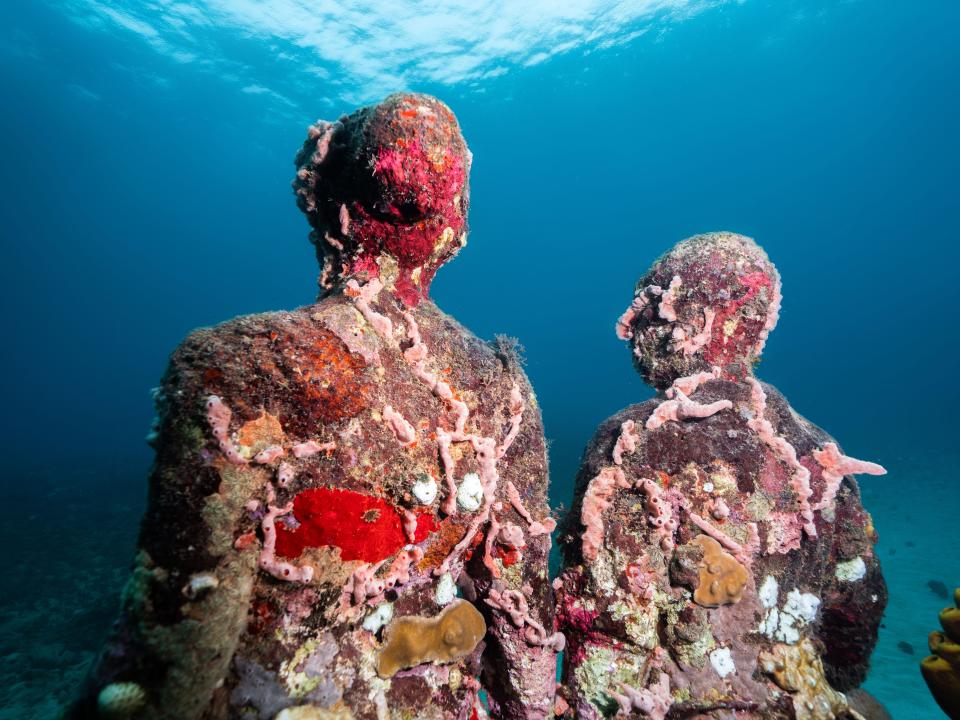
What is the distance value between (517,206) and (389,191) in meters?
134

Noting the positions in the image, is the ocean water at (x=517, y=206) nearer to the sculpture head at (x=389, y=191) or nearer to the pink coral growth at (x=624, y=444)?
the pink coral growth at (x=624, y=444)

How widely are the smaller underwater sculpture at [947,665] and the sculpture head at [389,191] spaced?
438 centimetres

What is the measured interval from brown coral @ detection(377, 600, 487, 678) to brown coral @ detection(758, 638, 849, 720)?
2145mm

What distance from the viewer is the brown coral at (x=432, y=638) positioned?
2510 millimetres

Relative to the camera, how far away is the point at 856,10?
185 feet

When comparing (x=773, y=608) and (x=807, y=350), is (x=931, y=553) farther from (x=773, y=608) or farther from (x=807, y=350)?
(x=807, y=350)

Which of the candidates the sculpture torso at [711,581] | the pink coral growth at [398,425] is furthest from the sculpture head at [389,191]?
the sculpture torso at [711,581]

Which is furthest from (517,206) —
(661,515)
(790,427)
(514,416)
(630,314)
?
(661,515)

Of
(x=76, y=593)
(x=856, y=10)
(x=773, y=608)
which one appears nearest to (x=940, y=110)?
(x=856, y=10)

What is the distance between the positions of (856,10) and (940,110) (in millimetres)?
47284

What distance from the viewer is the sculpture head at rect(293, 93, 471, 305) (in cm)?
264

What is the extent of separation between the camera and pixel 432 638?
2.65 meters

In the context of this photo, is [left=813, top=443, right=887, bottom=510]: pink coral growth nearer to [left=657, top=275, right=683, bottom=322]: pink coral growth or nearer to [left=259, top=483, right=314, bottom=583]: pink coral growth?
[left=657, top=275, right=683, bottom=322]: pink coral growth

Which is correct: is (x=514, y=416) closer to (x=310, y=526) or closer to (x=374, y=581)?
(x=374, y=581)
